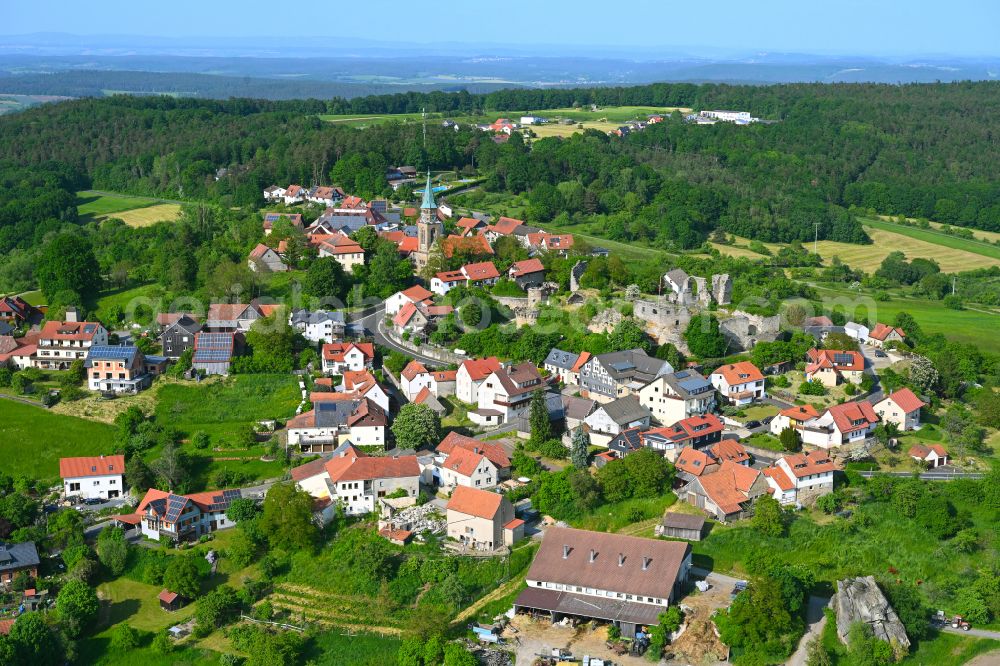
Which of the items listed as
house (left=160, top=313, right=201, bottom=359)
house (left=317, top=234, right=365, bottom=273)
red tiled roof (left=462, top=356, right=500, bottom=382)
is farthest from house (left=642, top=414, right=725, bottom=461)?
house (left=317, top=234, right=365, bottom=273)

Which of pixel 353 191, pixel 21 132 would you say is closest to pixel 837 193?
pixel 353 191

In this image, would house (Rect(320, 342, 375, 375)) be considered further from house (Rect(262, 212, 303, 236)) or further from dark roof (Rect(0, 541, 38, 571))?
house (Rect(262, 212, 303, 236))

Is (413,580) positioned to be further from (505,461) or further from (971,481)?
(971,481)

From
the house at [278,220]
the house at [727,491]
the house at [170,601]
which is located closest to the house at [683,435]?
the house at [727,491]

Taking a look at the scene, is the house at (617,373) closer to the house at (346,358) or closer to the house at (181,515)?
the house at (346,358)

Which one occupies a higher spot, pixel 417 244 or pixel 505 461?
pixel 417 244

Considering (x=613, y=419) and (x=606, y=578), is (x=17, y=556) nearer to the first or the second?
(x=606, y=578)
